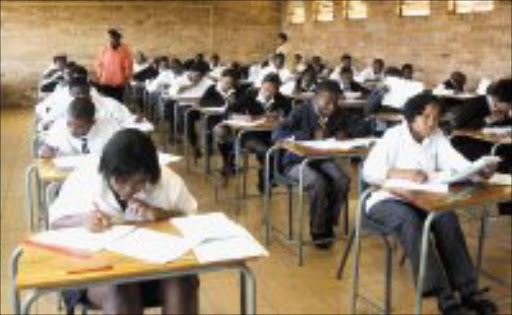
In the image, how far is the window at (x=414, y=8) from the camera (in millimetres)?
10648

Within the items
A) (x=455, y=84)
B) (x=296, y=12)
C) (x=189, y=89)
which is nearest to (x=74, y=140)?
(x=189, y=89)

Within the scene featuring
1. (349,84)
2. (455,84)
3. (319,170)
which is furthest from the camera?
(349,84)

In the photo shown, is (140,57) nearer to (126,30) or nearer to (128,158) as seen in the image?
(126,30)

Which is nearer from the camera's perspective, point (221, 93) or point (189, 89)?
point (221, 93)

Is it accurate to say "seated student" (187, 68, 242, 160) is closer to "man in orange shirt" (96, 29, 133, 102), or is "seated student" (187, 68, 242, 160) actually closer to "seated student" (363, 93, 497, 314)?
"man in orange shirt" (96, 29, 133, 102)

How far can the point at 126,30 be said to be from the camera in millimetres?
15727

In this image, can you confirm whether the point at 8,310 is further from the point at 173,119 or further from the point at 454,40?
the point at 454,40

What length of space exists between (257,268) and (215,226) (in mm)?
2075

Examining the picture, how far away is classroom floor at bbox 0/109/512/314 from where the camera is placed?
3867mm

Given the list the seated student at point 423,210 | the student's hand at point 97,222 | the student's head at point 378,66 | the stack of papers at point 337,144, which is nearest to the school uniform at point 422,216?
the seated student at point 423,210

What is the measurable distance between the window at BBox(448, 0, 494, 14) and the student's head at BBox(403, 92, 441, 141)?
239 inches

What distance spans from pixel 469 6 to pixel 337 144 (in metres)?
6.03

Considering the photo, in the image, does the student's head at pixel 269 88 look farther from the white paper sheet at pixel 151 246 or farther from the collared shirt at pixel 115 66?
the white paper sheet at pixel 151 246

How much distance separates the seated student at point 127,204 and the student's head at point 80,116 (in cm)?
150
